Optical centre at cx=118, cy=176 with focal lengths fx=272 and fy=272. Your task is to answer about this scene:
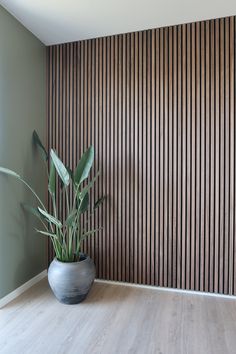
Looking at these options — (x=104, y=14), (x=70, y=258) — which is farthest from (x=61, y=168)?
(x=104, y=14)

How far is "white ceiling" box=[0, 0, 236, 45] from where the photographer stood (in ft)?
8.25

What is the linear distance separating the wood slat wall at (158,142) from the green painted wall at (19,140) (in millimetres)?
276

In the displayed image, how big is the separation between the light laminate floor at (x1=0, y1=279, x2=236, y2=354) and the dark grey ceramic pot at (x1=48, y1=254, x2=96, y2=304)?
101mm

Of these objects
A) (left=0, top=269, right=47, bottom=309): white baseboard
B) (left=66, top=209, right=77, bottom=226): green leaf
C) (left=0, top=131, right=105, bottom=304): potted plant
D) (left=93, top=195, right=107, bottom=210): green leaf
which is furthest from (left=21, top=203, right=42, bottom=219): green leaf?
(left=0, top=269, right=47, bottom=309): white baseboard

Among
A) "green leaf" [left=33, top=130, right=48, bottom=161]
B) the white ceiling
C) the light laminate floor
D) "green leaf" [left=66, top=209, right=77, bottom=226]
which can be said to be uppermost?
the white ceiling

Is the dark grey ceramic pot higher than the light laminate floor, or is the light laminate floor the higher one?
the dark grey ceramic pot

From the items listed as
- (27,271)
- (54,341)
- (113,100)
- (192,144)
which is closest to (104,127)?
(113,100)

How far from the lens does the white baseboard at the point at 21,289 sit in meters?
2.65

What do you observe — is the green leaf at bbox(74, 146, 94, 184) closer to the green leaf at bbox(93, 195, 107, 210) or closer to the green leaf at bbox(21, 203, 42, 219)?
the green leaf at bbox(93, 195, 107, 210)

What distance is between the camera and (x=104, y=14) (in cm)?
270

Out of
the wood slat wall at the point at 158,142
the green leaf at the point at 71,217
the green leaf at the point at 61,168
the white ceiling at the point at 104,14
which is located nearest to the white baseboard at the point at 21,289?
the wood slat wall at the point at 158,142

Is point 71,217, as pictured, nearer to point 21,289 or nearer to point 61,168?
point 61,168

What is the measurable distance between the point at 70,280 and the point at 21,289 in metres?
0.72

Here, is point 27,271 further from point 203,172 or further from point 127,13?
point 127,13
